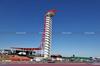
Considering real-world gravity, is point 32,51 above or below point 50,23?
below

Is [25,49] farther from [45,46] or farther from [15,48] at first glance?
[45,46]

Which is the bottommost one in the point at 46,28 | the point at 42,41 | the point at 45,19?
the point at 42,41

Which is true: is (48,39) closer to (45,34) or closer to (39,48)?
(45,34)

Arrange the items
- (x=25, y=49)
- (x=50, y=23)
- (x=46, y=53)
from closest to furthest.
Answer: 1. (x=46, y=53)
2. (x=50, y=23)
3. (x=25, y=49)

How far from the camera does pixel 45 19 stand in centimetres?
12938

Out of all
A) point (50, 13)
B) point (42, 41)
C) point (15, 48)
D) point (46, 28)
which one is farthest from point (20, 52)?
point (50, 13)

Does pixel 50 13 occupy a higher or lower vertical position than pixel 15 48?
higher

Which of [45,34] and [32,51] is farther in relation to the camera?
[32,51]

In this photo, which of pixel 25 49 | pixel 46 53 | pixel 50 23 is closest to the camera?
pixel 46 53

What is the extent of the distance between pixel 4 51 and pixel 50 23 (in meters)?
50.3

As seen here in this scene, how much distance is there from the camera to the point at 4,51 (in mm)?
129625

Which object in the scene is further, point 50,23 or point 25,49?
point 25,49

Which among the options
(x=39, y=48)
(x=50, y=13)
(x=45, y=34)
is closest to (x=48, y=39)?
(x=45, y=34)

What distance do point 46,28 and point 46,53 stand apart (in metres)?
22.2
